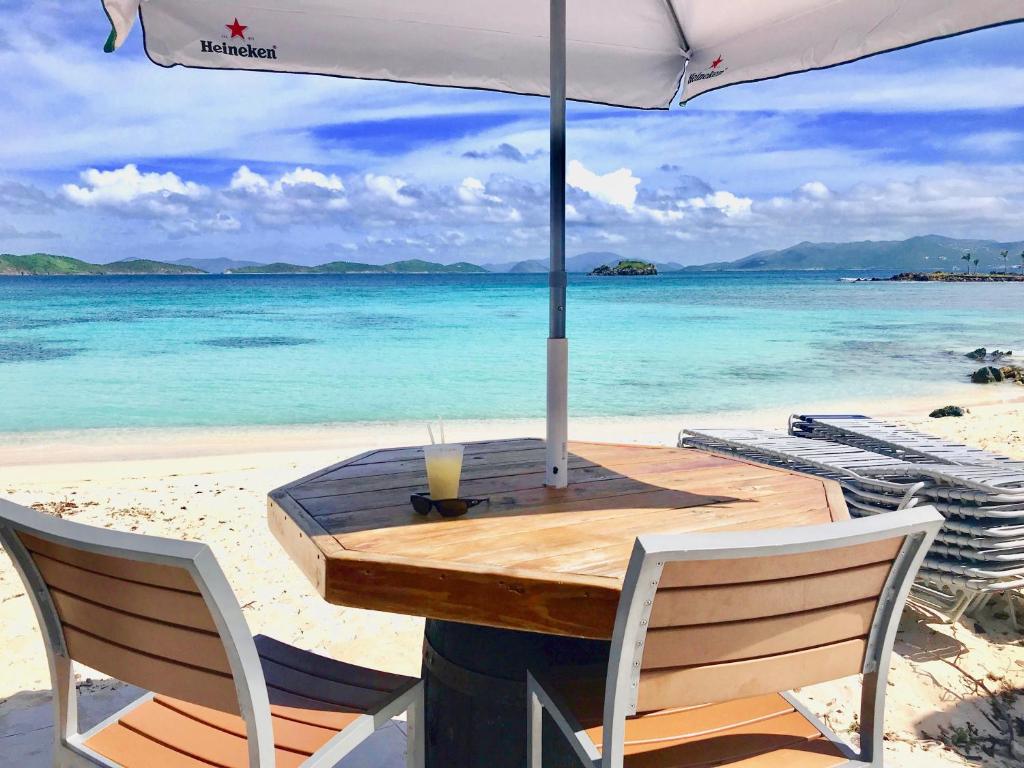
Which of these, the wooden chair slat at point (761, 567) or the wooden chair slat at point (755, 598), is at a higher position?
the wooden chair slat at point (761, 567)

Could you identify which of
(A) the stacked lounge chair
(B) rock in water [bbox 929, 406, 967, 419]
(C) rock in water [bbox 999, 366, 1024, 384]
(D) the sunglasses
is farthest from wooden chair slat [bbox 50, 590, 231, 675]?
(C) rock in water [bbox 999, 366, 1024, 384]

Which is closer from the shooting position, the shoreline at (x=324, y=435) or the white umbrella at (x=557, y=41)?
the white umbrella at (x=557, y=41)

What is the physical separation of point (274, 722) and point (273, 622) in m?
1.83

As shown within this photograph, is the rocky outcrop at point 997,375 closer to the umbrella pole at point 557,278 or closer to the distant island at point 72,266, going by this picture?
the umbrella pole at point 557,278

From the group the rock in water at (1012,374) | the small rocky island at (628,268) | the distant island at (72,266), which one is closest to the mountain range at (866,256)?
the small rocky island at (628,268)

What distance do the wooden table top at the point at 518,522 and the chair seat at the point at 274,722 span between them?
23cm

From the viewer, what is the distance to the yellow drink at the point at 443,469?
159cm

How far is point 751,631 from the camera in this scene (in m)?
1.07

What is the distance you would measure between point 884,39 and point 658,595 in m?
1.64

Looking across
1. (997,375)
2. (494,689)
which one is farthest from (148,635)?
(997,375)

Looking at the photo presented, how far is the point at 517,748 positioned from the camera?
60.6 inches

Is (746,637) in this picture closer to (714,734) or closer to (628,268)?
(714,734)

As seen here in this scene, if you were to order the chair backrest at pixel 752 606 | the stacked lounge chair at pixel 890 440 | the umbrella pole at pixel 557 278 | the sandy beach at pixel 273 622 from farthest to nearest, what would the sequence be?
the stacked lounge chair at pixel 890 440
the sandy beach at pixel 273 622
the umbrella pole at pixel 557 278
the chair backrest at pixel 752 606

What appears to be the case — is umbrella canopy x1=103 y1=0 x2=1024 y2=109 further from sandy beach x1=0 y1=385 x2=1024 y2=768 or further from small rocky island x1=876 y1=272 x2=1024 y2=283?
small rocky island x1=876 y1=272 x2=1024 y2=283
